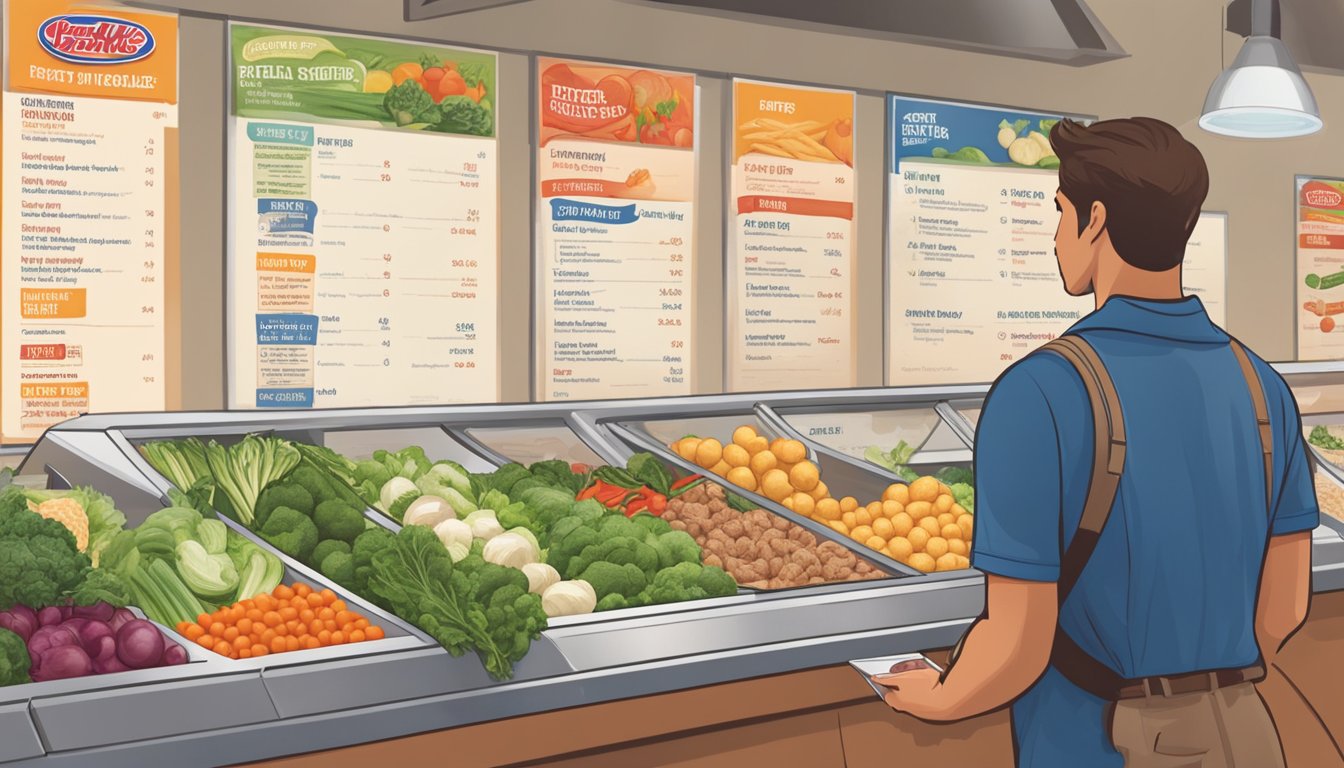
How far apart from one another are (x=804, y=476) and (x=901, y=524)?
1.07 ft

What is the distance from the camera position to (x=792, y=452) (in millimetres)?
3402

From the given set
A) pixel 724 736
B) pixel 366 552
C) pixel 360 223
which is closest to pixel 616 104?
pixel 360 223

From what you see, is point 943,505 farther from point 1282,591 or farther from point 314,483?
point 314,483

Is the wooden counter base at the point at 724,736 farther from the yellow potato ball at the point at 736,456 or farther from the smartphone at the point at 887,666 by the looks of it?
the yellow potato ball at the point at 736,456

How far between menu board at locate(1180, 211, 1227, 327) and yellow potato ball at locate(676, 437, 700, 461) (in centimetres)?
329

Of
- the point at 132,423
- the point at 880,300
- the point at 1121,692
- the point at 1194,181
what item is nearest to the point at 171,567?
the point at 132,423

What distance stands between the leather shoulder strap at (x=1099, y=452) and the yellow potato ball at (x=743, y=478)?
1789 millimetres

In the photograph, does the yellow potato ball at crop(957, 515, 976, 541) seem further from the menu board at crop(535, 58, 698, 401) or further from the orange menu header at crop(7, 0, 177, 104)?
the orange menu header at crop(7, 0, 177, 104)

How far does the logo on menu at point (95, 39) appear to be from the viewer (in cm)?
334

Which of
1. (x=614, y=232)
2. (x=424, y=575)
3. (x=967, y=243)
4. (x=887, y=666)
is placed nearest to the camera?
(x=887, y=666)

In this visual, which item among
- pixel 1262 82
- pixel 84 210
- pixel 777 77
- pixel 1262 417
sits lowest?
pixel 1262 417

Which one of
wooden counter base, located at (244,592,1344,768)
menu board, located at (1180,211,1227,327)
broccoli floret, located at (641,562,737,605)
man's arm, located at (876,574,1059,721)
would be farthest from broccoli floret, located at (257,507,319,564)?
menu board, located at (1180,211,1227,327)

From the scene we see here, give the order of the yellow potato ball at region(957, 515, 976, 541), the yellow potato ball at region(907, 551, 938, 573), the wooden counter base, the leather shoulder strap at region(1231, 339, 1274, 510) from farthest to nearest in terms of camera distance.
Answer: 1. the yellow potato ball at region(957, 515, 976, 541)
2. the yellow potato ball at region(907, 551, 938, 573)
3. the wooden counter base
4. the leather shoulder strap at region(1231, 339, 1274, 510)

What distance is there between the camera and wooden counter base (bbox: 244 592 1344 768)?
2027 mm
